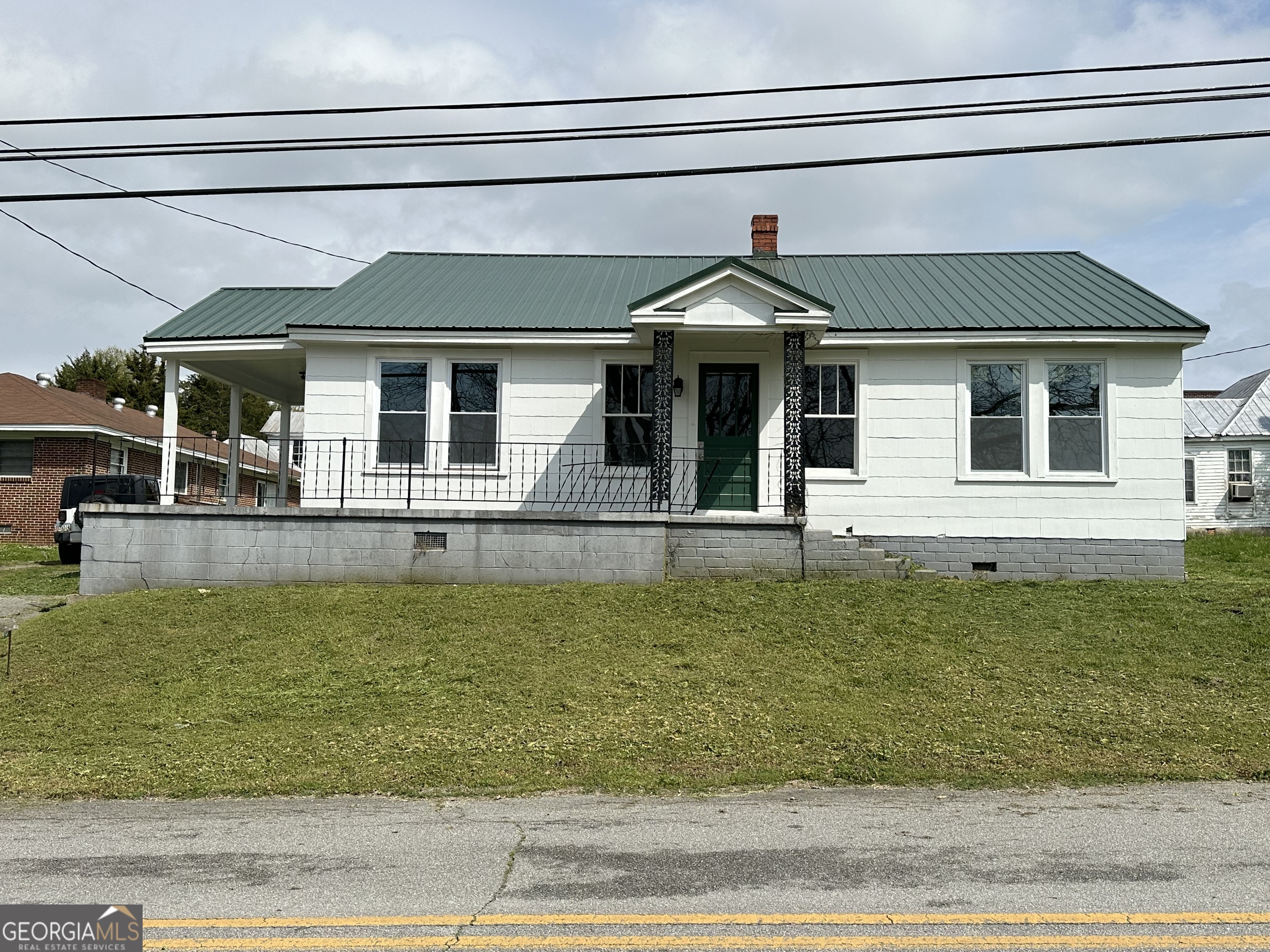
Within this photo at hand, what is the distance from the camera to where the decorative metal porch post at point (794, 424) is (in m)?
13.2

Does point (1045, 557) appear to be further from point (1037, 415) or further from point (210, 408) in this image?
point (210, 408)

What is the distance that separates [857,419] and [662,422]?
286 cm

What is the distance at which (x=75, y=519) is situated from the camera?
18.6 metres

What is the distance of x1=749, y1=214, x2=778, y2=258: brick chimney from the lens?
17.9 m

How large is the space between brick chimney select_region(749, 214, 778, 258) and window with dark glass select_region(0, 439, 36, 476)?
19122 mm

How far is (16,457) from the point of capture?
84.0ft

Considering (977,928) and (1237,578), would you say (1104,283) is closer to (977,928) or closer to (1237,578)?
(1237,578)

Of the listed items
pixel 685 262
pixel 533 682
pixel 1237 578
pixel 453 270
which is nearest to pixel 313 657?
pixel 533 682

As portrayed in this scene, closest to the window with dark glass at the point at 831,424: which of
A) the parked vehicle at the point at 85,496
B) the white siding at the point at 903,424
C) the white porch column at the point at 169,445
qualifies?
the white siding at the point at 903,424

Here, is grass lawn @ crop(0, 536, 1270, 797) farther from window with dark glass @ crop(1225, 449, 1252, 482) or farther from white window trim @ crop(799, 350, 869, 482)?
window with dark glass @ crop(1225, 449, 1252, 482)

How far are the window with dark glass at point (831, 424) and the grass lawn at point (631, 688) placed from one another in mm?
2670

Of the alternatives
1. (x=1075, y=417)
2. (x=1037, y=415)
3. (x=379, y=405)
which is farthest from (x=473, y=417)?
(x=1075, y=417)

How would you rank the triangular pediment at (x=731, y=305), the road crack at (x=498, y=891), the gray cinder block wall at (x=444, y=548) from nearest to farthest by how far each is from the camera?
the road crack at (x=498, y=891) → the gray cinder block wall at (x=444, y=548) → the triangular pediment at (x=731, y=305)

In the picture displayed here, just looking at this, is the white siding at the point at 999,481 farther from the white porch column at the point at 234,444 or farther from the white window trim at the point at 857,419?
the white porch column at the point at 234,444
